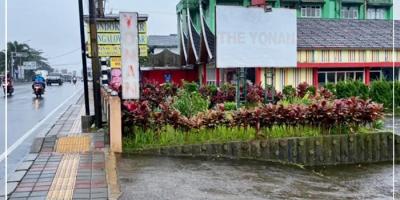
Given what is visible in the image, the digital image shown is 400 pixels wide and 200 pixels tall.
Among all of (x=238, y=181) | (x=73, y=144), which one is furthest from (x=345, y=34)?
(x=238, y=181)

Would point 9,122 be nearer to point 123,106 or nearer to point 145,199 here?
point 123,106

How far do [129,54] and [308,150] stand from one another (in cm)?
426

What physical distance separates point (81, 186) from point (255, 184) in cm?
255

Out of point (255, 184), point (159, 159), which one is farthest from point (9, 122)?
point (255, 184)

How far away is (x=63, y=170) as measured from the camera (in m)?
7.67

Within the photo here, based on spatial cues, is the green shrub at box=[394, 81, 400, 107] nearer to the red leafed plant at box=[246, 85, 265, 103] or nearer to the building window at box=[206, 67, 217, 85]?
the red leafed plant at box=[246, 85, 265, 103]

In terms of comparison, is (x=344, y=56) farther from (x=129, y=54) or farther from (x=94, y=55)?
(x=129, y=54)

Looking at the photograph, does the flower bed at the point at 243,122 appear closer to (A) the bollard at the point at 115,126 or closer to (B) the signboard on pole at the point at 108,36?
(A) the bollard at the point at 115,126

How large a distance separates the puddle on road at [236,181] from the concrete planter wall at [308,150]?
18.0 inches

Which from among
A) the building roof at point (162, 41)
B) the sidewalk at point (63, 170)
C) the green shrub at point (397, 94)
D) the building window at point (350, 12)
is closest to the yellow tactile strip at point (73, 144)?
the sidewalk at point (63, 170)

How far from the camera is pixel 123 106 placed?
1020 cm

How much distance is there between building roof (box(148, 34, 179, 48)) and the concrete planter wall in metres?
50.8

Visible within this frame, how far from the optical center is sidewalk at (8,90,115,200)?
20.6 ft

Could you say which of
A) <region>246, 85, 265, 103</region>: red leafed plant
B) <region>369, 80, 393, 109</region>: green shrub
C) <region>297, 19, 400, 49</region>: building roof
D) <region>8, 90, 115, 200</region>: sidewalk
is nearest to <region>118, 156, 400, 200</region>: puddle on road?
<region>8, 90, 115, 200</region>: sidewalk
